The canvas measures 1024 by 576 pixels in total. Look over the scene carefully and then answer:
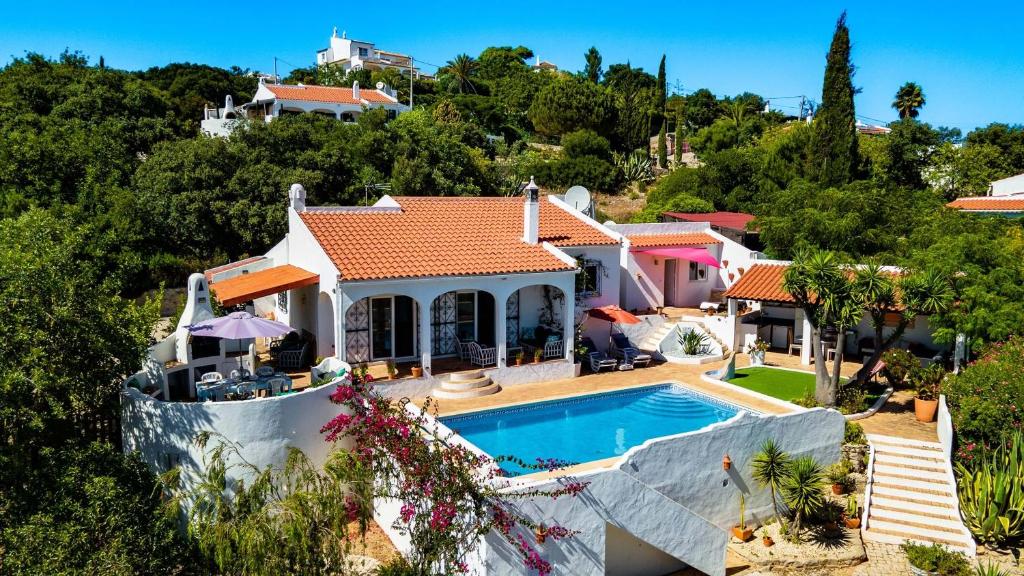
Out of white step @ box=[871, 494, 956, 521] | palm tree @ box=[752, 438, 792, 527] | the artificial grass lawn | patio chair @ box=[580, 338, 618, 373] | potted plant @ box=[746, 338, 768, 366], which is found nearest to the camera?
white step @ box=[871, 494, 956, 521]

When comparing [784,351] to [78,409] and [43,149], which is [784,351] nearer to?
[78,409]

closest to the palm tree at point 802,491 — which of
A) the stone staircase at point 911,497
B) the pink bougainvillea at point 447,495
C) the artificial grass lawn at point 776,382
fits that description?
the stone staircase at point 911,497

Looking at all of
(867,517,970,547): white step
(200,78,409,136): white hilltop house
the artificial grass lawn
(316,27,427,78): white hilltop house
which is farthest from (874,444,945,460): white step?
(316,27,427,78): white hilltop house

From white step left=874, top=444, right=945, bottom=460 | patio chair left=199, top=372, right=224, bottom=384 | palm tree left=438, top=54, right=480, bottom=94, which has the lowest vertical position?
A: white step left=874, top=444, right=945, bottom=460

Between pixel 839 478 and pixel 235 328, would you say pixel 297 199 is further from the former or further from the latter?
pixel 839 478

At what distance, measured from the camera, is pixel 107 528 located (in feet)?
49.8

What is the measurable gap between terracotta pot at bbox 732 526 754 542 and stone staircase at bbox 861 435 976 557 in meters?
3.21

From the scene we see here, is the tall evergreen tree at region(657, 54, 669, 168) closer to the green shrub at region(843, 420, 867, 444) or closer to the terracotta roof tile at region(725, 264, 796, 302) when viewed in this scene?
the terracotta roof tile at region(725, 264, 796, 302)

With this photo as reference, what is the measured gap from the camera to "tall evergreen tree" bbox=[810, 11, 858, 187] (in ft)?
195

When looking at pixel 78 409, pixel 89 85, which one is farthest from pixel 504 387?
pixel 89 85

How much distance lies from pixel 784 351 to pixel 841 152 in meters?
32.5

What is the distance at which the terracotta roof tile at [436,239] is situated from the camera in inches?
1030

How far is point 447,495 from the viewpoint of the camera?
1608 centimetres

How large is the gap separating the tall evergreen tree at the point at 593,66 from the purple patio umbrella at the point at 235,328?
117 meters
